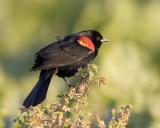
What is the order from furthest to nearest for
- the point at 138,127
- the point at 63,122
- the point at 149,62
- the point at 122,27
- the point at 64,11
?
the point at 64,11 < the point at 122,27 < the point at 149,62 < the point at 138,127 < the point at 63,122

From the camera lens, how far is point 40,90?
6.86m

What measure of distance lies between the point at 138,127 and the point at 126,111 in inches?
187

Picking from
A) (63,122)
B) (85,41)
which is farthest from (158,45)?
(63,122)

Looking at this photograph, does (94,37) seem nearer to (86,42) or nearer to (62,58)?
(86,42)

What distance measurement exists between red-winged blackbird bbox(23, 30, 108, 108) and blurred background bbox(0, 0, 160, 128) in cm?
170

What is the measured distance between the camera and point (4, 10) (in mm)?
14836

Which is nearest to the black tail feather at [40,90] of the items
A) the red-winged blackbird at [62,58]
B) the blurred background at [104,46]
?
the red-winged blackbird at [62,58]

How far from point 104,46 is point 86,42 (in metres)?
4.81

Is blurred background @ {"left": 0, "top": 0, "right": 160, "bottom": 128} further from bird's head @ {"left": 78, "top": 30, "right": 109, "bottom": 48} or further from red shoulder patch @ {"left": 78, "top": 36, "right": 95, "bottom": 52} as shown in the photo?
red shoulder patch @ {"left": 78, "top": 36, "right": 95, "bottom": 52}

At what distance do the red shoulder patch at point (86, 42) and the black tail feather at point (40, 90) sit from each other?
0.42 m

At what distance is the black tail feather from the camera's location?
6.40 m

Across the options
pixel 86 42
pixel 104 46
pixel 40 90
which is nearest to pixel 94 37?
pixel 86 42

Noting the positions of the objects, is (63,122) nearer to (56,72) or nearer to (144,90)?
(56,72)

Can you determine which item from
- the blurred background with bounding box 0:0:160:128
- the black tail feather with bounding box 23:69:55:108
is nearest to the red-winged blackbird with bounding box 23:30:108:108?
the black tail feather with bounding box 23:69:55:108
